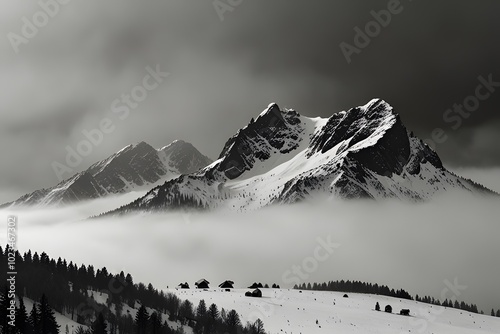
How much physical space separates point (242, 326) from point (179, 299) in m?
31.3

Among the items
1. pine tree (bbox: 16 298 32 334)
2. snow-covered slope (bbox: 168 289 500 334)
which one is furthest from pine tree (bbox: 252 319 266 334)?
pine tree (bbox: 16 298 32 334)

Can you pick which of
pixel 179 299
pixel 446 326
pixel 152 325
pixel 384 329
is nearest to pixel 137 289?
pixel 179 299

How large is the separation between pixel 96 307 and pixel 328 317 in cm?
7210

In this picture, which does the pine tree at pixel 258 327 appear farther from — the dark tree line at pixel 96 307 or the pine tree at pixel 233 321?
the pine tree at pixel 233 321

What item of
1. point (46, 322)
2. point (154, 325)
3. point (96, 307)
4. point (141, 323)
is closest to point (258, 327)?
point (154, 325)

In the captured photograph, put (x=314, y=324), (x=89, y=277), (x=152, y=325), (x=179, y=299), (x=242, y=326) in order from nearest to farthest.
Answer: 1. (x=152, y=325)
2. (x=242, y=326)
3. (x=314, y=324)
4. (x=179, y=299)
5. (x=89, y=277)

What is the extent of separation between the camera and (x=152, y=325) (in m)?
141

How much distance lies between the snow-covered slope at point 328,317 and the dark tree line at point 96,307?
958 cm

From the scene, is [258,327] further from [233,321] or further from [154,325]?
[154,325]

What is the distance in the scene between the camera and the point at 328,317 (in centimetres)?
17238

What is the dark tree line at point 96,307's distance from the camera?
12475 centimetres

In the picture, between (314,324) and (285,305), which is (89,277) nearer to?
(285,305)

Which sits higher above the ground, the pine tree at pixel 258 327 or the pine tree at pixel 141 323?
the pine tree at pixel 141 323

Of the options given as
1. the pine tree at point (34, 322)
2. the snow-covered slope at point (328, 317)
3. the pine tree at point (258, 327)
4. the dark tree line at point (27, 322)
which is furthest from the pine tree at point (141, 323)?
the snow-covered slope at point (328, 317)
